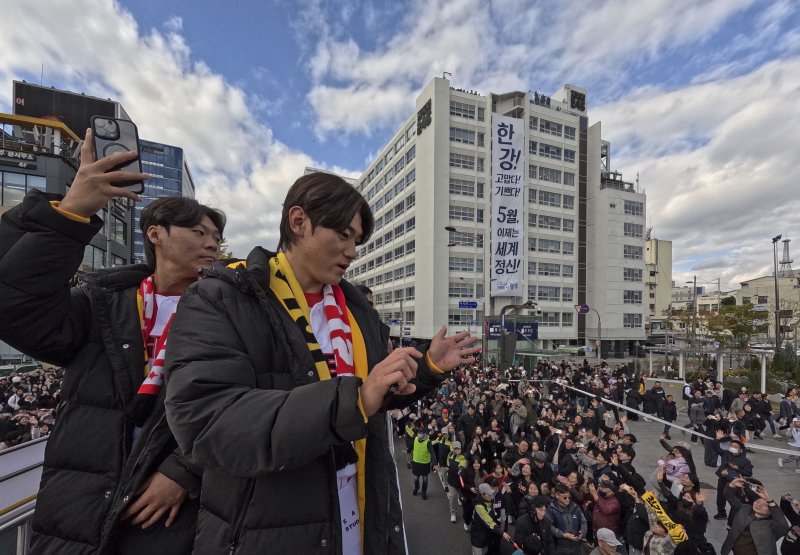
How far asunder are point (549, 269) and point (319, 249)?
4903cm

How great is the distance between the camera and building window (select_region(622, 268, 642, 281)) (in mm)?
49031

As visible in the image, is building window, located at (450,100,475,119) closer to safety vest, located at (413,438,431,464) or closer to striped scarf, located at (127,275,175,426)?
safety vest, located at (413,438,431,464)

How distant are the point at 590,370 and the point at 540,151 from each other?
30232 millimetres

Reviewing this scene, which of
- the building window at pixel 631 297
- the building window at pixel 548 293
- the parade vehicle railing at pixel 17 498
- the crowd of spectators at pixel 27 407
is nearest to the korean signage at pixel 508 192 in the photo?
the building window at pixel 548 293

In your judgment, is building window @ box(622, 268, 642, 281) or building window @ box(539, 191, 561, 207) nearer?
building window @ box(539, 191, 561, 207)

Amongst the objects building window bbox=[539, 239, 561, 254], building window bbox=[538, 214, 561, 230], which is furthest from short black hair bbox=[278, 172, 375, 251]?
building window bbox=[538, 214, 561, 230]

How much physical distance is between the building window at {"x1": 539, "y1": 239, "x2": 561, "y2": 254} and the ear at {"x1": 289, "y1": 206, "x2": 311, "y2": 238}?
158ft

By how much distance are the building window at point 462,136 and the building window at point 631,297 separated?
27.4m

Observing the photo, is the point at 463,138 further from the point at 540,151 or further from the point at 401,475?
the point at 401,475

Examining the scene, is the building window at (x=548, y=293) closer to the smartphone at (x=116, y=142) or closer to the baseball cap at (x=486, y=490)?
the baseball cap at (x=486, y=490)

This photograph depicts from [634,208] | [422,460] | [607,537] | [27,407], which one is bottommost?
[422,460]

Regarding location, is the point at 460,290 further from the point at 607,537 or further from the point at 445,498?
the point at 607,537

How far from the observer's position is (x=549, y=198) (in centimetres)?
4738

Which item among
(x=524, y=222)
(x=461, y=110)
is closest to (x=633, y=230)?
(x=524, y=222)
